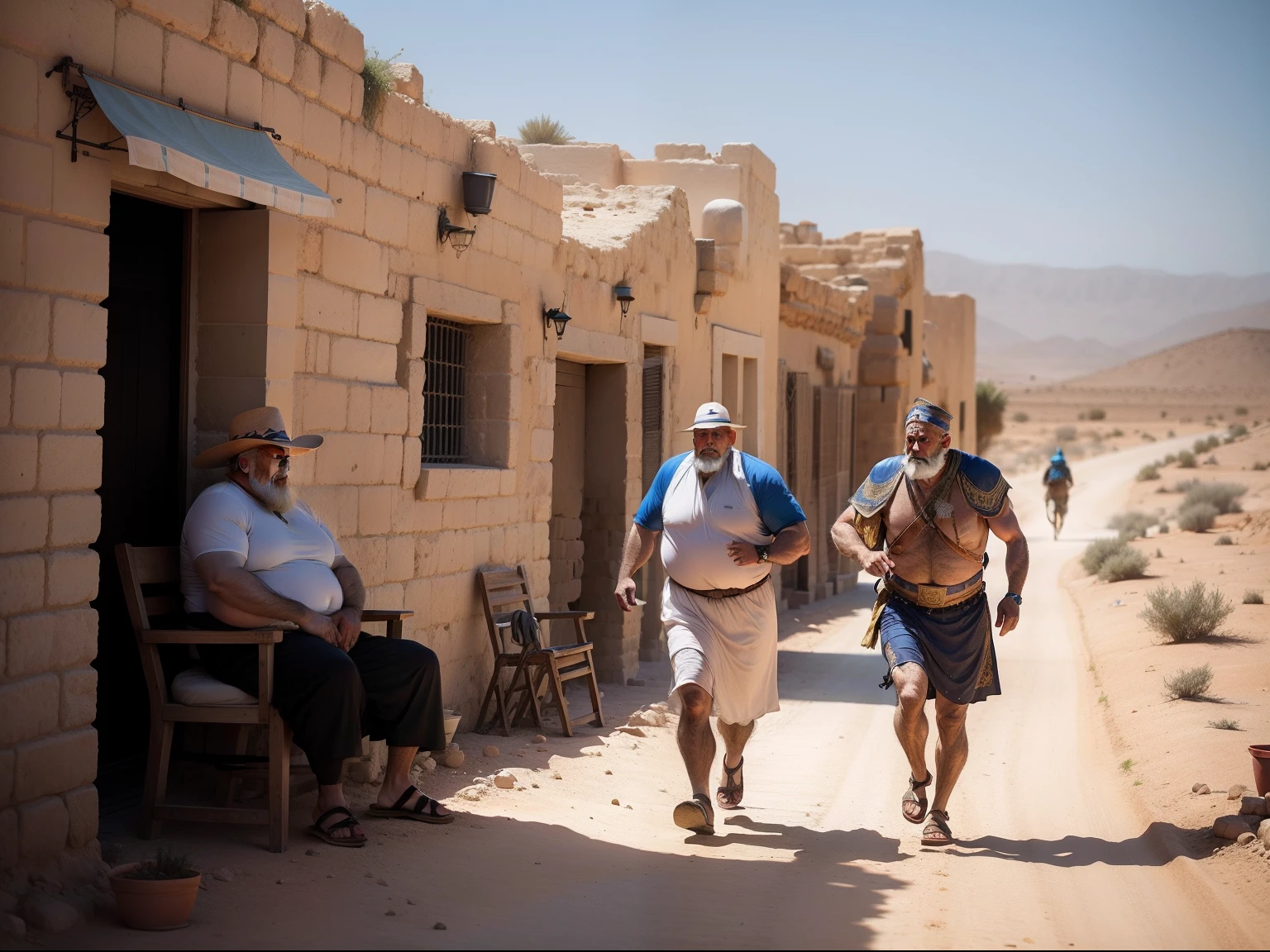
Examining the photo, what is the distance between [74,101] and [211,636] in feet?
6.56

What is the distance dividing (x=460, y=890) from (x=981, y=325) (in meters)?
180

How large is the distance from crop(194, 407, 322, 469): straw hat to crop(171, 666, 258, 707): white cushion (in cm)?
99

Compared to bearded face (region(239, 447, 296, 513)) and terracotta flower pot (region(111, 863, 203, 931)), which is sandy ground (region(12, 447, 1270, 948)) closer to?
terracotta flower pot (region(111, 863, 203, 931))

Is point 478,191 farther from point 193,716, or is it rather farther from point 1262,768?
point 1262,768

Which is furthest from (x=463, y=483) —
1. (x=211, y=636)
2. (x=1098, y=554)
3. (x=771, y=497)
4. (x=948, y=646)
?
(x=1098, y=554)

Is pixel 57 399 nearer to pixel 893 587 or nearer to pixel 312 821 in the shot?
pixel 312 821

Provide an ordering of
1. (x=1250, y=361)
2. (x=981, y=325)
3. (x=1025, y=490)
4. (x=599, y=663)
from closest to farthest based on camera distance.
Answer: (x=599, y=663) → (x=1025, y=490) → (x=1250, y=361) → (x=981, y=325)

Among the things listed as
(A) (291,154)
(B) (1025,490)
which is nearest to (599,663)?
(A) (291,154)

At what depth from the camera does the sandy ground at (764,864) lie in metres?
4.32

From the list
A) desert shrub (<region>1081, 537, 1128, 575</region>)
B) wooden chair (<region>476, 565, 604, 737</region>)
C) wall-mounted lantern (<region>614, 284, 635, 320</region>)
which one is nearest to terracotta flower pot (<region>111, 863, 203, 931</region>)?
wooden chair (<region>476, 565, 604, 737</region>)

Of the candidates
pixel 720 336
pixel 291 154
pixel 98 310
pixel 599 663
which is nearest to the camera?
pixel 98 310

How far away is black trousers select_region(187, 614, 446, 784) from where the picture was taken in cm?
503

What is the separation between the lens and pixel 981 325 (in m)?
177

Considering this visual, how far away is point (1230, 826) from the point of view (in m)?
5.76
